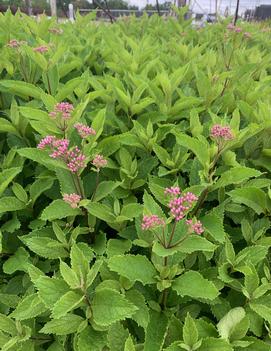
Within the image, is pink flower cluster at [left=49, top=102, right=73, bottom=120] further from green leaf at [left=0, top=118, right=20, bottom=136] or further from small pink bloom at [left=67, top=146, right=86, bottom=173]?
green leaf at [left=0, top=118, right=20, bottom=136]

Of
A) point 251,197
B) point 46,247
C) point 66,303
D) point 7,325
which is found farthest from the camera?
point 251,197

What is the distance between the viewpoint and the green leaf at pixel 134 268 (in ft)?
4.60

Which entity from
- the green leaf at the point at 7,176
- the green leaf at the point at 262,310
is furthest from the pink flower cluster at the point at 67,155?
the green leaf at the point at 262,310

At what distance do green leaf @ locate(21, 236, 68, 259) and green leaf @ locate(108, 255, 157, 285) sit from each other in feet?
1.02

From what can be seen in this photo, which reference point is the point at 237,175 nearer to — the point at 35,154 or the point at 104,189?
the point at 104,189

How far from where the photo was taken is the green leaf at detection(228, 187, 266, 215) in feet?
5.60

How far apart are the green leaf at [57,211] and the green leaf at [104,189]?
126mm

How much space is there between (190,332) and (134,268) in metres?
0.30

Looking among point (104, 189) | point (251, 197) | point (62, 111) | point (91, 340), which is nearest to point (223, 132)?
point (251, 197)

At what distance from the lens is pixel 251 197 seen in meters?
1.73

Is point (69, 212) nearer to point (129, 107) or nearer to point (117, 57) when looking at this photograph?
point (129, 107)

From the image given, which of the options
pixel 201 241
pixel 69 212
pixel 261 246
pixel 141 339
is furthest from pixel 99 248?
pixel 261 246

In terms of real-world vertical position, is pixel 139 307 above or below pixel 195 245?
below

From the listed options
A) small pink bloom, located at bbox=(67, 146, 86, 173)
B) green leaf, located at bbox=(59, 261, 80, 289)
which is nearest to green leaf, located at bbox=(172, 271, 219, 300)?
green leaf, located at bbox=(59, 261, 80, 289)
